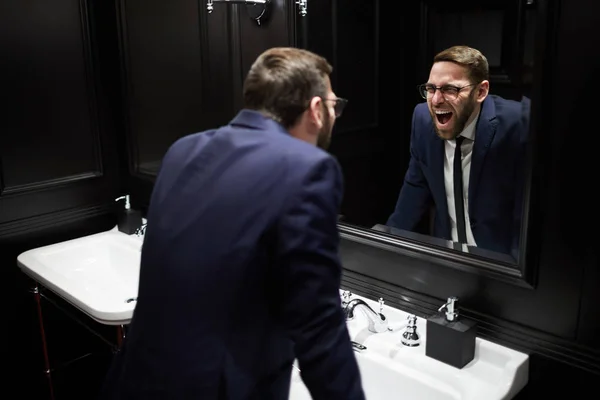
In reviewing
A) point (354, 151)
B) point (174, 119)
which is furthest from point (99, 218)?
point (354, 151)

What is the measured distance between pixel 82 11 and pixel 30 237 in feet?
2.66

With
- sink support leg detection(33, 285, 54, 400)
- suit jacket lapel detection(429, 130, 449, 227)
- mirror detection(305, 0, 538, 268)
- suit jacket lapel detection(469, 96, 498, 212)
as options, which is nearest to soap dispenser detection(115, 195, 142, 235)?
sink support leg detection(33, 285, 54, 400)

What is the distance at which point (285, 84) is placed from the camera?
971mm

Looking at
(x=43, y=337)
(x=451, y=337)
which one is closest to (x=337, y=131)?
(x=451, y=337)

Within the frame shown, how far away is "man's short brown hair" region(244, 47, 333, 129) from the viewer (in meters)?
0.97

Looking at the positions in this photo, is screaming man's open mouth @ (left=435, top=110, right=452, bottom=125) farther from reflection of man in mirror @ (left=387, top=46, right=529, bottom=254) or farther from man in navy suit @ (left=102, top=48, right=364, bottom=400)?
man in navy suit @ (left=102, top=48, right=364, bottom=400)

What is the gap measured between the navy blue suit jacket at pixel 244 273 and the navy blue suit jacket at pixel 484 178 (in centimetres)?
52

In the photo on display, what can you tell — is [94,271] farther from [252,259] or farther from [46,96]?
[252,259]

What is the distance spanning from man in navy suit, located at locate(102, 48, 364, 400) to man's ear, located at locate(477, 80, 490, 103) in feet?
1.47

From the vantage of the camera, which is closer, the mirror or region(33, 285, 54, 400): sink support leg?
the mirror

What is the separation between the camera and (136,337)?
40.8 inches

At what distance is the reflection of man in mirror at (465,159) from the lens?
1.30 metres

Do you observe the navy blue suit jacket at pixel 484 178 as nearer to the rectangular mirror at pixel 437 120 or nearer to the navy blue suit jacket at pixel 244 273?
the rectangular mirror at pixel 437 120

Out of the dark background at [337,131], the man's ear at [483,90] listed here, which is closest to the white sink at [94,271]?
the dark background at [337,131]
